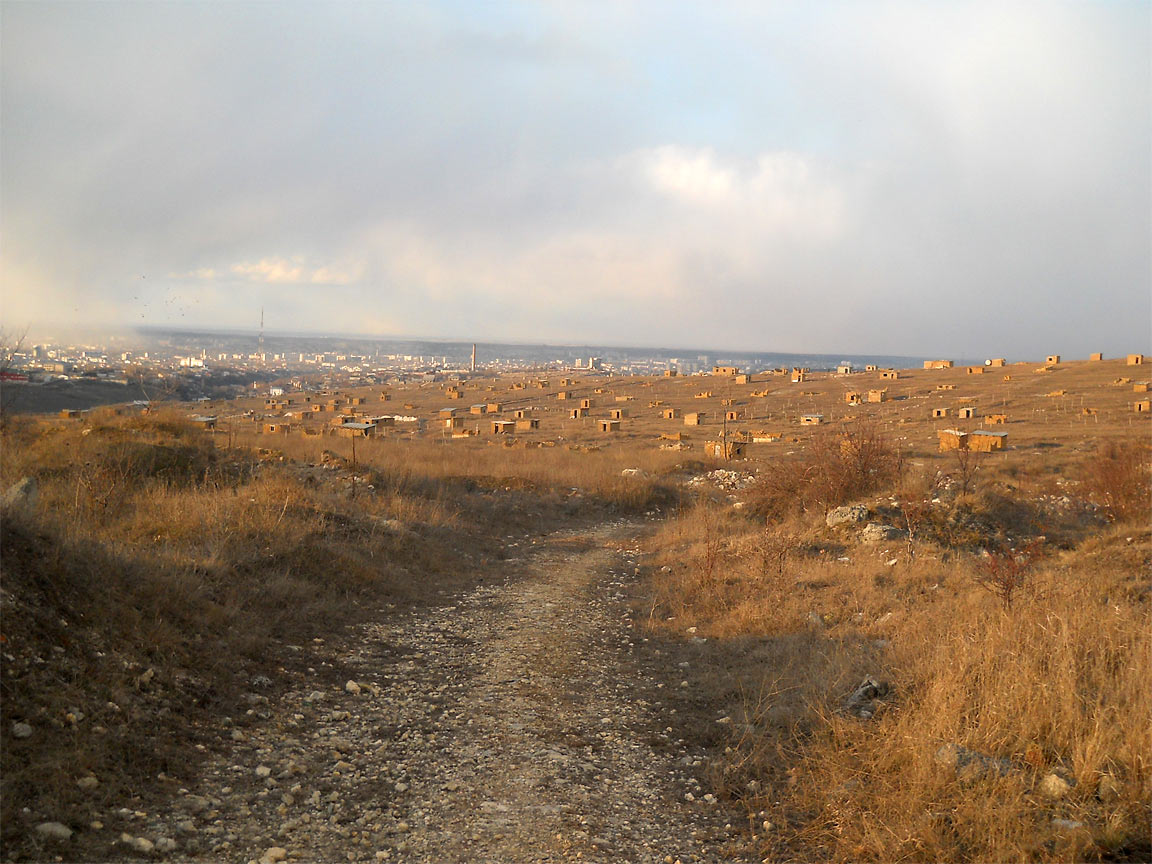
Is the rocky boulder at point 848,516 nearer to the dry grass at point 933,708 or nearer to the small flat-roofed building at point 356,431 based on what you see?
the dry grass at point 933,708

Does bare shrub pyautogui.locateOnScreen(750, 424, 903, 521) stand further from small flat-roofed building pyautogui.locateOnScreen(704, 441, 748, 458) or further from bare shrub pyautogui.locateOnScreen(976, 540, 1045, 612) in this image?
small flat-roofed building pyautogui.locateOnScreen(704, 441, 748, 458)

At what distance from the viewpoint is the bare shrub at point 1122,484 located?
44.2 feet

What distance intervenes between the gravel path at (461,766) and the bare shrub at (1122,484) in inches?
464

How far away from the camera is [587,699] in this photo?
5473mm

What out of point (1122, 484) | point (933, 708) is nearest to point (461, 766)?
point (933, 708)

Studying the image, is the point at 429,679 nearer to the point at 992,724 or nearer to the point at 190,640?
the point at 190,640

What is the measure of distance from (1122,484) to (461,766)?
595 inches

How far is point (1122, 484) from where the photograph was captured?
14.2 m

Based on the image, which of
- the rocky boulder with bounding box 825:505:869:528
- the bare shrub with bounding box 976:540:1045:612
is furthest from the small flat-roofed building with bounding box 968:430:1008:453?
the bare shrub with bounding box 976:540:1045:612

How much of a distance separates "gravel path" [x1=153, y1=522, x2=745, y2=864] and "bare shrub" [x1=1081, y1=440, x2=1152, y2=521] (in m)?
11.8

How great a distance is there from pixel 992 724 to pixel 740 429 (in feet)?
106

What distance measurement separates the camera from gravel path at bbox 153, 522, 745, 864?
11.4ft

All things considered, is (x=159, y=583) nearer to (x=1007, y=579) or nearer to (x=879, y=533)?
(x=1007, y=579)

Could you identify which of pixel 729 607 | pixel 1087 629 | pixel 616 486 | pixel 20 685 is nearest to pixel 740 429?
pixel 616 486
